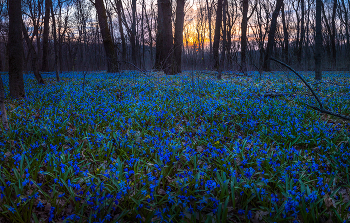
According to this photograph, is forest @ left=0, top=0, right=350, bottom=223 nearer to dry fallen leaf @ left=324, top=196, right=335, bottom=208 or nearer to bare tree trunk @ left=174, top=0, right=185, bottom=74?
dry fallen leaf @ left=324, top=196, right=335, bottom=208

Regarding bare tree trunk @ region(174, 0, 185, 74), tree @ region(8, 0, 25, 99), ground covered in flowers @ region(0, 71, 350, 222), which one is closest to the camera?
ground covered in flowers @ region(0, 71, 350, 222)

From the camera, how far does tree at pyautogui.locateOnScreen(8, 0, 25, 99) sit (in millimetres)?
6702

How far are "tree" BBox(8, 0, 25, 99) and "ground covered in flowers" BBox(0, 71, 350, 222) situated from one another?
A: 863 mm

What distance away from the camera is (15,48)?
6895 millimetres

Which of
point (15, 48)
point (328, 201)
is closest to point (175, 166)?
point (328, 201)

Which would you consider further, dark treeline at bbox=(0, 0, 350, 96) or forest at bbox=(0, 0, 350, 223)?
dark treeline at bbox=(0, 0, 350, 96)

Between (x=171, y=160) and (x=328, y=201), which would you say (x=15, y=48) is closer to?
(x=171, y=160)

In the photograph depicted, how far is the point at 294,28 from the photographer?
37625 millimetres

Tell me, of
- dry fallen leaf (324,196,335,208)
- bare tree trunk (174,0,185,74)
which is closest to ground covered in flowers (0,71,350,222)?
dry fallen leaf (324,196,335,208)

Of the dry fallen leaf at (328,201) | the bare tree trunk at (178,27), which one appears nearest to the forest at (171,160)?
the dry fallen leaf at (328,201)

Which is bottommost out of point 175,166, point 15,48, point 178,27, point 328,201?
point 328,201

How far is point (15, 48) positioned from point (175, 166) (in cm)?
727

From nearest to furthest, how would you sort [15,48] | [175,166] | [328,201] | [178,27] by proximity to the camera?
[328,201] < [175,166] < [15,48] < [178,27]

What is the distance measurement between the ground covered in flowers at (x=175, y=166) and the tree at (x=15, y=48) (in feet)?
2.83
